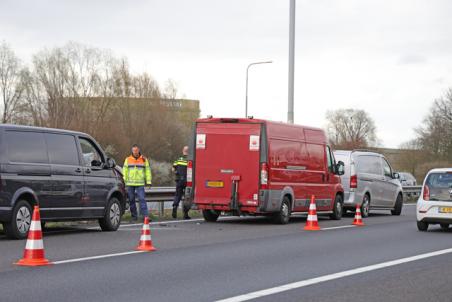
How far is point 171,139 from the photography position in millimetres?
66812

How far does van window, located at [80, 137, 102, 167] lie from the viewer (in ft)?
53.9

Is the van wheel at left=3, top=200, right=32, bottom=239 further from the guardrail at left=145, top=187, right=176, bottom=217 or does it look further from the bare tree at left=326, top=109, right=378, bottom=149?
the bare tree at left=326, top=109, right=378, bottom=149

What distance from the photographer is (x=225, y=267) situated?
35.8ft

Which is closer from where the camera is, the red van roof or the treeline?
the red van roof

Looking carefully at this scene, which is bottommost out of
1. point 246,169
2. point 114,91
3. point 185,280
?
point 185,280

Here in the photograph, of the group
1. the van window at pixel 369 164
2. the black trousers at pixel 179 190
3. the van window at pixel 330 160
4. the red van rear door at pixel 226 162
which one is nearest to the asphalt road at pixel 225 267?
the red van rear door at pixel 226 162

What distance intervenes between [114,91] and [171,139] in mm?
6499

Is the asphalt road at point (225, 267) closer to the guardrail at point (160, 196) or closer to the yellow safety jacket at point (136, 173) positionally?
the yellow safety jacket at point (136, 173)

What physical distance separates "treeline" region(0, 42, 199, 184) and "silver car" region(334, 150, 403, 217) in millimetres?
33266

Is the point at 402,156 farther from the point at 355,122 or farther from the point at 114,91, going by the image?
the point at 355,122

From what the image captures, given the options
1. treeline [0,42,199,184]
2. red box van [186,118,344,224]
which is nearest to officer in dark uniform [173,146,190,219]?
red box van [186,118,344,224]

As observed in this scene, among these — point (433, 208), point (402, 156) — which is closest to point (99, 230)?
point (433, 208)

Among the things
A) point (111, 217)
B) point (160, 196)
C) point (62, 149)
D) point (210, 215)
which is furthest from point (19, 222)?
point (160, 196)

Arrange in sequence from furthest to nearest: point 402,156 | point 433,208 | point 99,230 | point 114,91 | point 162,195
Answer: point 402,156 → point 114,91 → point 162,195 → point 433,208 → point 99,230
